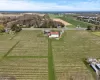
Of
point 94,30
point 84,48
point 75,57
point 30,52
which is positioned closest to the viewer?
point 75,57

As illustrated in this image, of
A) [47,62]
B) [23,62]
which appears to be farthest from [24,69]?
[47,62]

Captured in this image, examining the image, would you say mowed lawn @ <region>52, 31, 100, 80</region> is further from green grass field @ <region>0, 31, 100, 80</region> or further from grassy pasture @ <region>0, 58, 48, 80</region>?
grassy pasture @ <region>0, 58, 48, 80</region>

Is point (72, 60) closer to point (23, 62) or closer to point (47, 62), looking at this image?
point (47, 62)

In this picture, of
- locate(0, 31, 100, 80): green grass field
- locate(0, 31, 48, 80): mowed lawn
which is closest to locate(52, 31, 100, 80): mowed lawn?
locate(0, 31, 100, 80): green grass field

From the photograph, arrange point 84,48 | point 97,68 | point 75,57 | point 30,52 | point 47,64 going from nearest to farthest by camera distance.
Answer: point 97,68 → point 47,64 → point 75,57 → point 30,52 → point 84,48

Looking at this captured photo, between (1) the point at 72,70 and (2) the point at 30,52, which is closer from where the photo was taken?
(1) the point at 72,70

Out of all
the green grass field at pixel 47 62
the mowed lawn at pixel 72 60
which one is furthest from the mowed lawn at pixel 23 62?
the mowed lawn at pixel 72 60

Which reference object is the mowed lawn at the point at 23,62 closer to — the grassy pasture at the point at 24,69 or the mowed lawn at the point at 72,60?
the grassy pasture at the point at 24,69

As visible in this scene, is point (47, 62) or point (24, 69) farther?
point (47, 62)

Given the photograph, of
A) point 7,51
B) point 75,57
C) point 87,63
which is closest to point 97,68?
point 87,63

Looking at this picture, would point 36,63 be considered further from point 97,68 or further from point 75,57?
point 97,68

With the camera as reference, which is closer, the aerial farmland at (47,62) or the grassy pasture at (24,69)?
the grassy pasture at (24,69)
